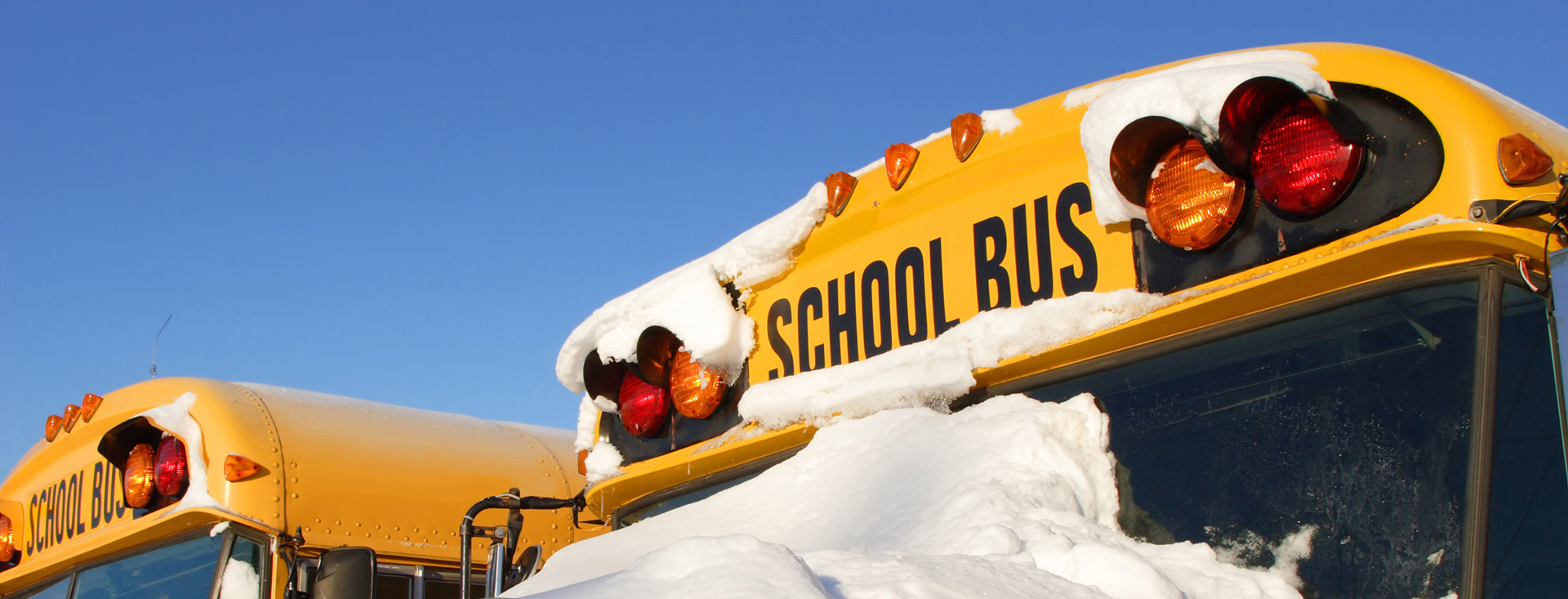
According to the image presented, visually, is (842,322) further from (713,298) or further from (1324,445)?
(1324,445)

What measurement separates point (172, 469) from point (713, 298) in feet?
5.44

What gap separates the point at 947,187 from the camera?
198 cm

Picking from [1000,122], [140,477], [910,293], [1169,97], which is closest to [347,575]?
[140,477]

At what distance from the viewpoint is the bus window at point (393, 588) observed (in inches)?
122

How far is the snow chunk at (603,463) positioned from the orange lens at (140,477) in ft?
4.38

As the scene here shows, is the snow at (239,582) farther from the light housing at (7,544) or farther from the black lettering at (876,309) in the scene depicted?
the black lettering at (876,309)

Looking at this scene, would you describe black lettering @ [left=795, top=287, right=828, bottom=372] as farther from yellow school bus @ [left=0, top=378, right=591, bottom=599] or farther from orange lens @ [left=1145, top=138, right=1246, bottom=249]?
yellow school bus @ [left=0, top=378, right=591, bottom=599]

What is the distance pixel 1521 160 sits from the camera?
4.23ft

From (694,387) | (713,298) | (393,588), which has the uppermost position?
(713,298)

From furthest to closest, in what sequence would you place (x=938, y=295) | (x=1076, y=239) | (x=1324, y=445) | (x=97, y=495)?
(x=97, y=495) → (x=938, y=295) → (x=1076, y=239) → (x=1324, y=445)

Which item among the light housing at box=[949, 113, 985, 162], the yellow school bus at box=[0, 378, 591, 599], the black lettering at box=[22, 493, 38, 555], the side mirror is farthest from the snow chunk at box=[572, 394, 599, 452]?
the black lettering at box=[22, 493, 38, 555]

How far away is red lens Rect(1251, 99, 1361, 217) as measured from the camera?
1391 mm

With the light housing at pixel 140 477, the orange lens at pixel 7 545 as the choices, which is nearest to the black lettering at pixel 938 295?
the light housing at pixel 140 477

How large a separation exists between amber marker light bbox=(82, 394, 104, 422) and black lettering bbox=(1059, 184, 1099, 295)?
3065 millimetres
